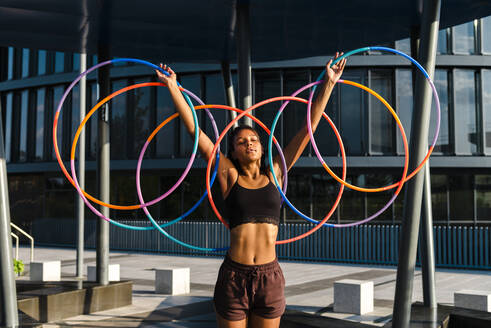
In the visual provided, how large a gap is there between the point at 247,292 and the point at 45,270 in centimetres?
1291

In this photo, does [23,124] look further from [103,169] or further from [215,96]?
[103,169]

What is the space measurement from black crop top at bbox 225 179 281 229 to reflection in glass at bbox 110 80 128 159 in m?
25.9

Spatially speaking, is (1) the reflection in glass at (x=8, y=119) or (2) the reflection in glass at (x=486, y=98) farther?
(1) the reflection in glass at (x=8, y=119)

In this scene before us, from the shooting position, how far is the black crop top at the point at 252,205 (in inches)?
182

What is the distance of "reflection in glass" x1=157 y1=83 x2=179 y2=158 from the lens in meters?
29.0

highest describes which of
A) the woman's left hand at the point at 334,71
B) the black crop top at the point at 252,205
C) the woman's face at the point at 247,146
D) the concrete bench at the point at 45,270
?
the woman's left hand at the point at 334,71

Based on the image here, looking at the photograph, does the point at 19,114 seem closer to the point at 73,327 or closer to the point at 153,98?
the point at 153,98

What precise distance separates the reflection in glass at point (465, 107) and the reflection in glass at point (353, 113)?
4537 mm

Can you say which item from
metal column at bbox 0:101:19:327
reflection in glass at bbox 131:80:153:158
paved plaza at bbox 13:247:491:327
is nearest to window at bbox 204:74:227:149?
reflection in glass at bbox 131:80:153:158

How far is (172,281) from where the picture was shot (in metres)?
13.5

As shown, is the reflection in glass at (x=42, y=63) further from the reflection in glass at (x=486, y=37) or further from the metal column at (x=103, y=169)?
the reflection in glass at (x=486, y=37)

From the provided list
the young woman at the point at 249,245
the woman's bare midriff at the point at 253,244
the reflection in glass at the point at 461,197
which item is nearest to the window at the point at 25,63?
the reflection in glass at the point at 461,197

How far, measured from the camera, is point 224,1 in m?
8.38

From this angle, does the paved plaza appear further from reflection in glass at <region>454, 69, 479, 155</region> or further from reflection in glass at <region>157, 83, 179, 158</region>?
reflection in glass at <region>454, 69, 479, 155</region>
